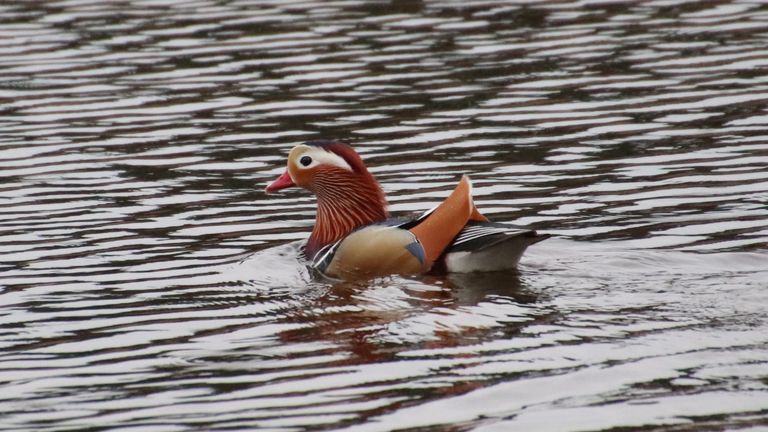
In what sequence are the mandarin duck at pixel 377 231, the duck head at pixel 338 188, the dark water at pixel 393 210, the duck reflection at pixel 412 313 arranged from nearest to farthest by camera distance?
the dark water at pixel 393 210 → the duck reflection at pixel 412 313 → the mandarin duck at pixel 377 231 → the duck head at pixel 338 188

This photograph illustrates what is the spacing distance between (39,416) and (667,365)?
3.05 metres

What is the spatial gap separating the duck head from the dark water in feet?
1.53

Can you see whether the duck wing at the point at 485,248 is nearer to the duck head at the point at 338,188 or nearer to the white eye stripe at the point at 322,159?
the duck head at the point at 338,188

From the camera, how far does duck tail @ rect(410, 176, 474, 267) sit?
32.6 ft

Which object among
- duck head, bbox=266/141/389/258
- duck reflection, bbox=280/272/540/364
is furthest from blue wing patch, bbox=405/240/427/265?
duck head, bbox=266/141/389/258

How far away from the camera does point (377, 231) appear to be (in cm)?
1038

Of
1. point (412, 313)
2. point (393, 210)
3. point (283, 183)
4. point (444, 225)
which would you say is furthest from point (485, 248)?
point (393, 210)

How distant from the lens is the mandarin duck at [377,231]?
9.88 m

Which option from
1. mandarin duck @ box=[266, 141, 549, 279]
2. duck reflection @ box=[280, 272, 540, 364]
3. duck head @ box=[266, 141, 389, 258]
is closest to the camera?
duck reflection @ box=[280, 272, 540, 364]

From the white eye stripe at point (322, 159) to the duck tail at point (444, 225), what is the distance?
1317 millimetres

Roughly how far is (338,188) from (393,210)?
1.07 meters

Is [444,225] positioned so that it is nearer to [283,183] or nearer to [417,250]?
[417,250]

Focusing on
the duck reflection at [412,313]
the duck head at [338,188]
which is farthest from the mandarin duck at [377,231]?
the duck reflection at [412,313]

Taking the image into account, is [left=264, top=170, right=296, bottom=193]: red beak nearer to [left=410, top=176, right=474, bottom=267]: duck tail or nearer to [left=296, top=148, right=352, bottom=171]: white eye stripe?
[left=296, top=148, right=352, bottom=171]: white eye stripe
